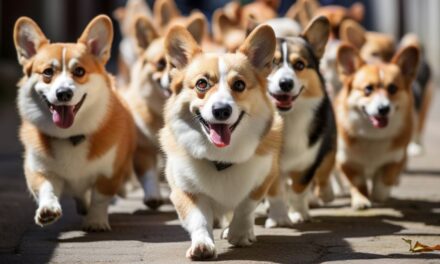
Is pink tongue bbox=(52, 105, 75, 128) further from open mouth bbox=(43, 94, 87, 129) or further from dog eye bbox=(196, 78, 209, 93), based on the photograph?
dog eye bbox=(196, 78, 209, 93)

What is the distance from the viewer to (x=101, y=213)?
5.51 meters

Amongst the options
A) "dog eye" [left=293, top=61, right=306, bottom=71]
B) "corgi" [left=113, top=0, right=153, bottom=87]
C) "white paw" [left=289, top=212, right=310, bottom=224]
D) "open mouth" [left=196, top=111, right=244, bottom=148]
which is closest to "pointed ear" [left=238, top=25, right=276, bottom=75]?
"open mouth" [left=196, top=111, right=244, bottom=148]

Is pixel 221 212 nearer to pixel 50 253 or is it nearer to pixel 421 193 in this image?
pixel 50 253

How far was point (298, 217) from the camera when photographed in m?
5.72

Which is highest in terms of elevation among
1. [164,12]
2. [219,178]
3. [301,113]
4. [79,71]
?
[164,12]

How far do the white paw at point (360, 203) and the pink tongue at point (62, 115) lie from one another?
182 centimetres

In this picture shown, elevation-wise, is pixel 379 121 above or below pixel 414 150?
above

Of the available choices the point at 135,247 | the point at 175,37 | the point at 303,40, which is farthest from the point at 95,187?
the point at 303,40

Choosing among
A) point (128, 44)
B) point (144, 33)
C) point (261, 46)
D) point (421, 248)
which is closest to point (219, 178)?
point (261, 46)

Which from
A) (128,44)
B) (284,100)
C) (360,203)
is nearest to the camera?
(284,100)

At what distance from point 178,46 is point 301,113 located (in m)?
1.06

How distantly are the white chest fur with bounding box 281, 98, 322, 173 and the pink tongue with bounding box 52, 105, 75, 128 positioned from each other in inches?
46.0

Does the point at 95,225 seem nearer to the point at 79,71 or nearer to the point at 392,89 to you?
the point at 79,71

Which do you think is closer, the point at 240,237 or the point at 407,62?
the point at 240,237
